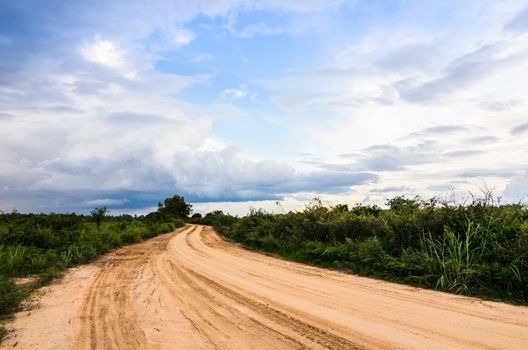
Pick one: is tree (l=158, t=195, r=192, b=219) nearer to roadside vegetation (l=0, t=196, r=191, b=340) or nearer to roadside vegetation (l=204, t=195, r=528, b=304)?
roadside vegetation (l=0, t=196, r=191, b=340)

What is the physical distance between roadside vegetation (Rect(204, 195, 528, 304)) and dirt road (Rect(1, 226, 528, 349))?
82 cm

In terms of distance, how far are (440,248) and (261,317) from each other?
18.4ft

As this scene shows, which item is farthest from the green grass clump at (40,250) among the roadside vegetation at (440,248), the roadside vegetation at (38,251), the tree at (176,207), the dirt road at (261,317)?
the tree at (176,207)

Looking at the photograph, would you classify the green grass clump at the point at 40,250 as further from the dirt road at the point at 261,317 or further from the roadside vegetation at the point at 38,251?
the dirt road at the point at 261,317

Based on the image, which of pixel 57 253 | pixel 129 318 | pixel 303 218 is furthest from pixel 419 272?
pixel 57 253

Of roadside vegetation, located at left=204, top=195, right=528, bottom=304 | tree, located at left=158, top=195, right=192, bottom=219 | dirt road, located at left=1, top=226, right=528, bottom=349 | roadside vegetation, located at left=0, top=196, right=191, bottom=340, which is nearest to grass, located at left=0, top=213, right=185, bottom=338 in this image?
roadside vegetation, located at left=0, top=196, right=191, bottom=340

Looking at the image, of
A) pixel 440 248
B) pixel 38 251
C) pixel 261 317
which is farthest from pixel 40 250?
pixel 440 248

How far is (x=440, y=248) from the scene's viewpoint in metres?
9.11

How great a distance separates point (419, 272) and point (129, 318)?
21.3ft

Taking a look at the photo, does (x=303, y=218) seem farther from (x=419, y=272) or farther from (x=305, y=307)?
(x=305, y=307)

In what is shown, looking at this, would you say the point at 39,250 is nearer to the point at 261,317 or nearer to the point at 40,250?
the point at 40,250

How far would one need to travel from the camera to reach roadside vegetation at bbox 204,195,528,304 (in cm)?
752

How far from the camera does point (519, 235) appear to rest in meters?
8.10

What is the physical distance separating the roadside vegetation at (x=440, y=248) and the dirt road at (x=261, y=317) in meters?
0.82
